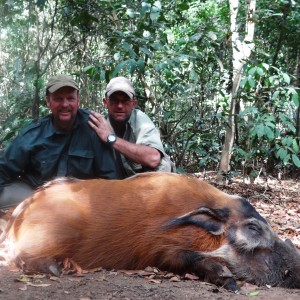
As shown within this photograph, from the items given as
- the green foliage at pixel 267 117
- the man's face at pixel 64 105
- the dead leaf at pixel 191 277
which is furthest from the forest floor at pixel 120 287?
the green foliage at pixel 267 117

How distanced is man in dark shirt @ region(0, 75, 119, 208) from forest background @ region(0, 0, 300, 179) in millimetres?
1166

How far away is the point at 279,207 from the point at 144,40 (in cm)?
295

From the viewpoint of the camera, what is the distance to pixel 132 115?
15.8 feet

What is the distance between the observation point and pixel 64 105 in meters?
4.46

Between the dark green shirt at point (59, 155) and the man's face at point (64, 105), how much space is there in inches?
4.3

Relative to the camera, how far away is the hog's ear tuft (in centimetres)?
321

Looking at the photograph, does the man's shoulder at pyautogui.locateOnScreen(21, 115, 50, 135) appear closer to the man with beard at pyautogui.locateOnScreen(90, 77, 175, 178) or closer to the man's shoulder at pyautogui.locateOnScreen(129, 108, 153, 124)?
the man with beard at pyautogui.locateOnScreen(90, 77, 175, 178)

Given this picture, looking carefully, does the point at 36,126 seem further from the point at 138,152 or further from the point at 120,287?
the point at 120,287

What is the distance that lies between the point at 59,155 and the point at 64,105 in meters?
0.45

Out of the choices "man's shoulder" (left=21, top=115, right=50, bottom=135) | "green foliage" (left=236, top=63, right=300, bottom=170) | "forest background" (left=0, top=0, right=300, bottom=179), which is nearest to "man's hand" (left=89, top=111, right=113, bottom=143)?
"man's shoulder" (left=21, top=115, right=50, bottom=135)

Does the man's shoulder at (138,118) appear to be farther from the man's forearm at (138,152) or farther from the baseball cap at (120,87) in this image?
the man's forearm at (138,152)

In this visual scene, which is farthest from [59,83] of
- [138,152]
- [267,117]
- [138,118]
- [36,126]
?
[267,117]

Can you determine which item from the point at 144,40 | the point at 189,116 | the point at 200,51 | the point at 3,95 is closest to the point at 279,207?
the point at 189,116

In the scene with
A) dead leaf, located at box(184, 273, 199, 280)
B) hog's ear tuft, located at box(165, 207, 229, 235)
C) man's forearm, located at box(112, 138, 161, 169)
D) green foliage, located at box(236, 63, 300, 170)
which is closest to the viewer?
dead leaf, located at box(184, 273, 199, 280)
